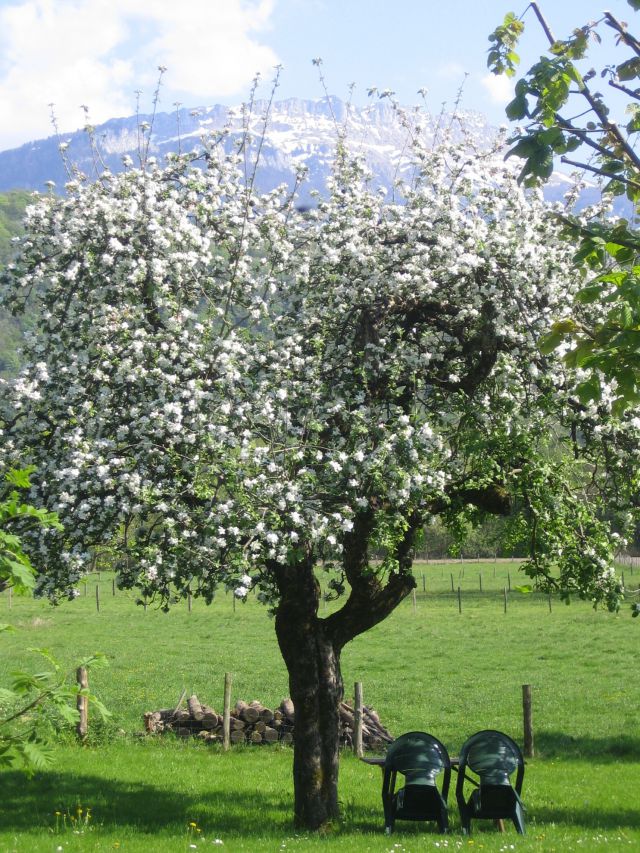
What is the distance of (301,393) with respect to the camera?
14.4m

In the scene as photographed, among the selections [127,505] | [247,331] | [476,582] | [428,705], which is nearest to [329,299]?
[247,331]

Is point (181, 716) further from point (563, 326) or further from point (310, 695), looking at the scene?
point (563, 326)

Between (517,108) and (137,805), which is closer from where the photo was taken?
(517,108)

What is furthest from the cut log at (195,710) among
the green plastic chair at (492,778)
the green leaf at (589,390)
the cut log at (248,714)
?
the green leaf at (589,390)

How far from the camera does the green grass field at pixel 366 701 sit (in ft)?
49.6

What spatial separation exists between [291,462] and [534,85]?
780 centimetres

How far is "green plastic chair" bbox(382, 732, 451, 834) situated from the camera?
15.0 meters

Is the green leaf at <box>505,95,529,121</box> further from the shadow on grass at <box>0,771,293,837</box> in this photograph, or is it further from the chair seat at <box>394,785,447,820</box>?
the shadow on grass at <box>0,771,293,837</box>

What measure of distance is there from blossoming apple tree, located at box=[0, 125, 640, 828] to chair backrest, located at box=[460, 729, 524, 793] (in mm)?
2281

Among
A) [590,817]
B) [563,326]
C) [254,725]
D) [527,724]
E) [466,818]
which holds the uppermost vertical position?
[563,326]

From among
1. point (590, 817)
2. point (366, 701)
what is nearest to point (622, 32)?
point (590, 817)

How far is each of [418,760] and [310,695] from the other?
1.99 meters

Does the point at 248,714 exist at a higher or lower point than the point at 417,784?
lower

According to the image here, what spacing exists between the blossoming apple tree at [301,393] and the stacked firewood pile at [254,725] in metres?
9.65
